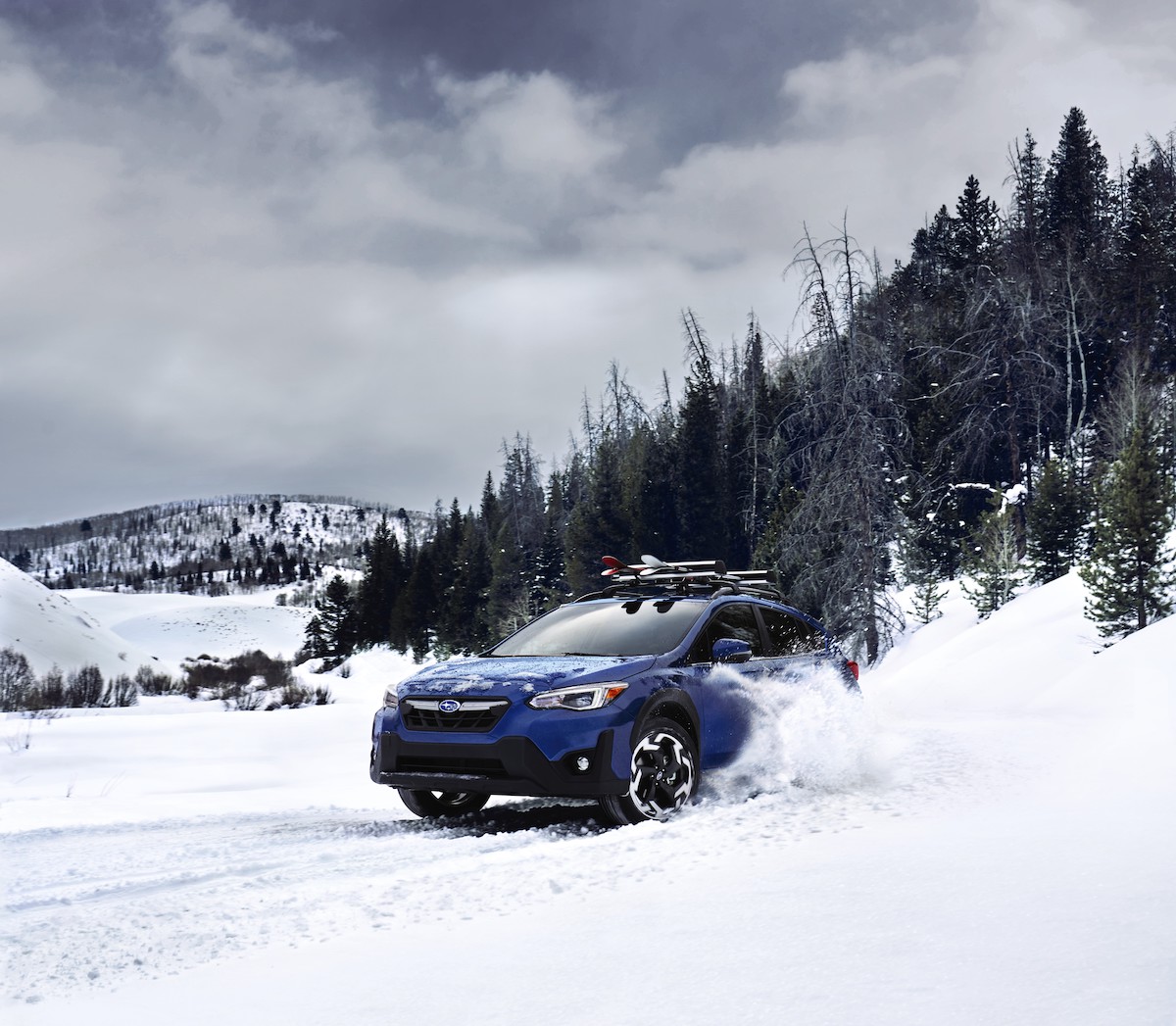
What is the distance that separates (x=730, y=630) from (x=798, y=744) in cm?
103

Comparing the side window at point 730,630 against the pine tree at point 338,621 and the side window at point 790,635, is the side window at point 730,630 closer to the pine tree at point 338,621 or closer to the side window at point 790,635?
the side window at point 790,635

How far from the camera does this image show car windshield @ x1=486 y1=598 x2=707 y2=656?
25.8 feet

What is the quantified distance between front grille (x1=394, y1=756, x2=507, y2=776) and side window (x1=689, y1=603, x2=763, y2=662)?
5.85 ft

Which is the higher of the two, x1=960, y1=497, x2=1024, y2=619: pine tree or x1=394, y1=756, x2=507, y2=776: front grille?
x1=960, y1=497, x2=1024, y2=619: pine tree

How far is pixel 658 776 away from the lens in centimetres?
710

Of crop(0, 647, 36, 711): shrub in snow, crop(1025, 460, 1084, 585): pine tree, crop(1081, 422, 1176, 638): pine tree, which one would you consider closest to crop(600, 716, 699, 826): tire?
crop(1081, 422, 1176, 638): pine tree

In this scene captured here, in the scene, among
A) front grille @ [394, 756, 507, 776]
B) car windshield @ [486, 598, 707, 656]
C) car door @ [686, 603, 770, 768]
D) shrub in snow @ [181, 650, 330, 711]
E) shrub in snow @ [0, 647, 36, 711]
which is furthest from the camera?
shrub in snow @ [181, 650, 330, 711]

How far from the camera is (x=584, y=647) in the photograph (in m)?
8.02

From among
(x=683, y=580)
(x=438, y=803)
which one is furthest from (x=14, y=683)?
(x=683, y=580)

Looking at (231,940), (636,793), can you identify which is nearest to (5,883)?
(231,940)

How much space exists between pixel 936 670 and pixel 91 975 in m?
19.9

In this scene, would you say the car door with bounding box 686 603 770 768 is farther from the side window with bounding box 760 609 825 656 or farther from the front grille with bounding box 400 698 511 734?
the front grille with bounding box 400 698 511 734

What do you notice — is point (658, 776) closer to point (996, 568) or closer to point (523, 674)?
point (523, 674)

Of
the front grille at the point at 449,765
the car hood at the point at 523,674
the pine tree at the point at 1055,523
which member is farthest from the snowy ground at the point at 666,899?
the pine tree at the point at 1055,523
